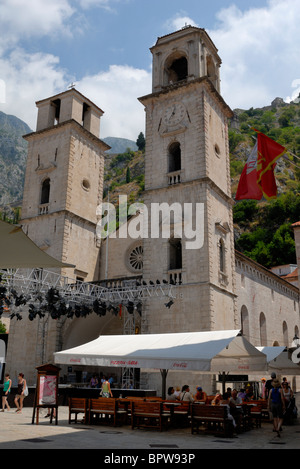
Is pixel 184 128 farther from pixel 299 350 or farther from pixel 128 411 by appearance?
pixel 128 411

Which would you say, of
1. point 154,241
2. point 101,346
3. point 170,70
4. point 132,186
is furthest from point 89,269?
point 132,186

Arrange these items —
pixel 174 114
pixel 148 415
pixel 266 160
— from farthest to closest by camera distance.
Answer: pixel 174 114
pixel 266 160
pixel 148 415

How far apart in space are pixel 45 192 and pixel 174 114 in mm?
10735

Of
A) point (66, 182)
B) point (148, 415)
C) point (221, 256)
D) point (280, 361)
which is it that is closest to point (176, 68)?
point (66, 182)

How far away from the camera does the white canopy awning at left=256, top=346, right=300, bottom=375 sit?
1564cm

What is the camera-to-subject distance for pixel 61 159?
29500 millimetres

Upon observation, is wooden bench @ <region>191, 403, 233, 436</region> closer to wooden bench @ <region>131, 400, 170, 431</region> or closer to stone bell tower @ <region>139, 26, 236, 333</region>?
wooden bench @ <region>131, 400, 170, 431</region>

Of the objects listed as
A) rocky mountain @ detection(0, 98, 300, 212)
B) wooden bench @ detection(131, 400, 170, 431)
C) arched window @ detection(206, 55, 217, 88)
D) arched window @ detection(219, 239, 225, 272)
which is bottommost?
wooden bench @ detection(131, 400, 170, 431)

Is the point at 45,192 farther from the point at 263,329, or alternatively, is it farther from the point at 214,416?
the point at 214,416

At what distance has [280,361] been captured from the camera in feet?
53.7

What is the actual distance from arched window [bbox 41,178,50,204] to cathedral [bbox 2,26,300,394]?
0.23 feet

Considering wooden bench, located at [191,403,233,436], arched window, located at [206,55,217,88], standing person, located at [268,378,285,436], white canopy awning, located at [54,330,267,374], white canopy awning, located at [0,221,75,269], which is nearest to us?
white canopy awning, located at [0,221,75,269]

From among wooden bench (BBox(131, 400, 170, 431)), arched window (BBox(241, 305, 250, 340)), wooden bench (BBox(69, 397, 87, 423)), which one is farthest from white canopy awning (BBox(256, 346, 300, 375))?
arched window (BBox(241, 305, 250, 340))
